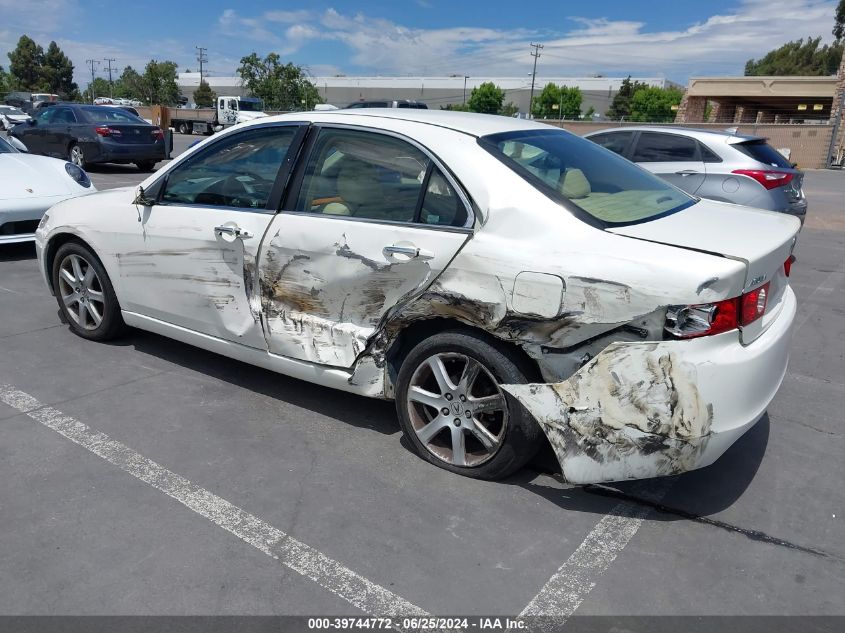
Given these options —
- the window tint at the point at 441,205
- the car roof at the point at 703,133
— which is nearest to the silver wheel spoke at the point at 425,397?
the window tint at the point at 441,205

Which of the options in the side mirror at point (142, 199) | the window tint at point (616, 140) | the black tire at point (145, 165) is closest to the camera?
the side mirror at point (142, 199)

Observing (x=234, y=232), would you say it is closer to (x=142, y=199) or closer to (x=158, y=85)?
(x=142, y=199)

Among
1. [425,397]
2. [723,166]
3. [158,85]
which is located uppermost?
[158,85]

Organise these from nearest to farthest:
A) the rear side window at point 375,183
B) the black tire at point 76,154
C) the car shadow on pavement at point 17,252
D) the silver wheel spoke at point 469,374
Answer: the silver wheel spoke at point 469,374 → the rear side window at point 375,183 → the car shadow on pavement at point 17,252 → the black tire at point 76,154

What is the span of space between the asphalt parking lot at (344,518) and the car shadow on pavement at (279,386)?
0.03m

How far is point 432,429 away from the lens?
329 cm

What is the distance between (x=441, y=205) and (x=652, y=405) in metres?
1.31

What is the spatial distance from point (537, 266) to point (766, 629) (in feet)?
5.06

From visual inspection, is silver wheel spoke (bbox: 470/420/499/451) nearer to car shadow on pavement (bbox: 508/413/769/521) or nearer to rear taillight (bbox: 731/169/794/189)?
car shadow on pavement (bbox: 508/413/769/521)

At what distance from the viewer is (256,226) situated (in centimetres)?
367

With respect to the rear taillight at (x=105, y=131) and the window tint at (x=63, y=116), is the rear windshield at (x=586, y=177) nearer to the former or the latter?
the rear taillight at (x=105, y=131)

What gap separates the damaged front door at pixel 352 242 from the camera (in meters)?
3.16

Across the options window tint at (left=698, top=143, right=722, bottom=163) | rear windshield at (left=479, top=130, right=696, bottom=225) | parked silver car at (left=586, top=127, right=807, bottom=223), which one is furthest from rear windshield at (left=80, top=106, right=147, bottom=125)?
rear windshield at (left=479, top=130, right=696, bottom=225)

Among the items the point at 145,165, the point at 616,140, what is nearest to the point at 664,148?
the point at 616,140
